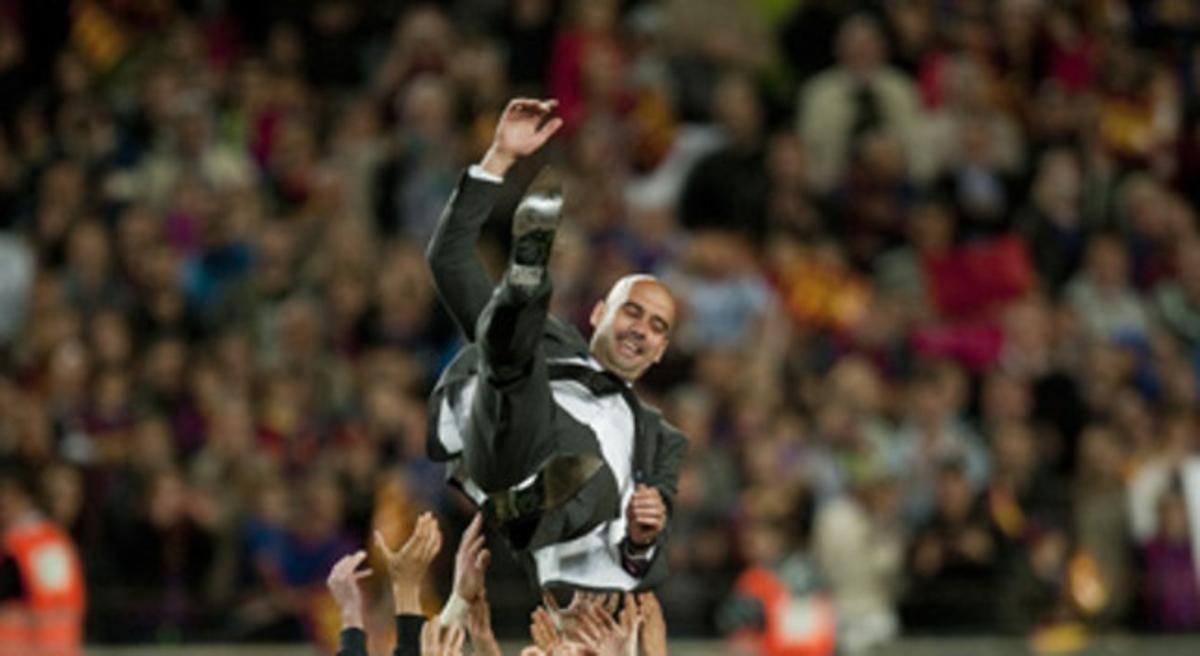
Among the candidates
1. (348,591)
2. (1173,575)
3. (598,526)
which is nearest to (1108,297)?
(1173,575)

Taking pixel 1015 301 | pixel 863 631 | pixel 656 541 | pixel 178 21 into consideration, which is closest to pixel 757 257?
pixel 1015 301

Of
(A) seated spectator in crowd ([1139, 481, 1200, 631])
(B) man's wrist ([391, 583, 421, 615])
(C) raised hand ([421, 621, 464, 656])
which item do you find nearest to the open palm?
(B) man's wrist ([391, 583, 421, 615])

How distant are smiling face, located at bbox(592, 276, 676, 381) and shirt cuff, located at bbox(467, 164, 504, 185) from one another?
1.64 ft

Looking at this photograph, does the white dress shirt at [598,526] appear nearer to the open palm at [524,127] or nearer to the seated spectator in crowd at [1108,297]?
the open palm at [524,127]

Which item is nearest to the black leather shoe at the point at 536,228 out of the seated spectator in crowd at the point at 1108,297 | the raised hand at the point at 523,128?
the raised hand at the point at 523,128

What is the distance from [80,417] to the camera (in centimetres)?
1198

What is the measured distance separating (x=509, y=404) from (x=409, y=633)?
583 millimetres

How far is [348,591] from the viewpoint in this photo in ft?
20.6

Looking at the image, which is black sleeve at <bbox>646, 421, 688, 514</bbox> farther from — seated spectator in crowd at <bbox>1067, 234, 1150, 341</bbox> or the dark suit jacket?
seated spectator in crowd at <bbox>1067, 234, 1150, 341</bbox>

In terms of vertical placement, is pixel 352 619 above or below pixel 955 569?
above

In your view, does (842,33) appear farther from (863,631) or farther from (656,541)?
(656,541)

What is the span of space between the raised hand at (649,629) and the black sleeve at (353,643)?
42.3 inches

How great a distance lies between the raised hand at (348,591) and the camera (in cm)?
622

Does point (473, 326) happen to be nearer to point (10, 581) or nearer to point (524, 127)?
point (524, 127)
